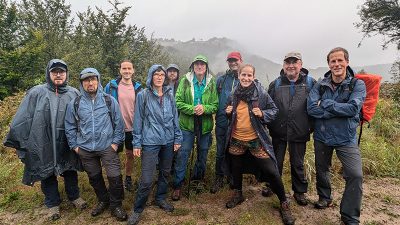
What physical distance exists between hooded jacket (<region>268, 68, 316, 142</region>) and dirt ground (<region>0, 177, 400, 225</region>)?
4.04 feet

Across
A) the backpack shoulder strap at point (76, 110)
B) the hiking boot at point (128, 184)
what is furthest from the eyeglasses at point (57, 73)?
the hiking boot at point (128, 184)

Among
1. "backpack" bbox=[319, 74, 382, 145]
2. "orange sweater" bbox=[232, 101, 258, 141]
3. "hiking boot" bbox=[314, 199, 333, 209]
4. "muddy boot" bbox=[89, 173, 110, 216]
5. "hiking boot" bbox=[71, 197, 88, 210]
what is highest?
"backpack" bbox=[319, 74, 382, 145]

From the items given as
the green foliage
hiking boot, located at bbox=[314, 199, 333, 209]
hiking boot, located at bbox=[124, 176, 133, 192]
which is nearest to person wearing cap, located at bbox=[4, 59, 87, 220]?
hiking boot, located at bbox=[124, 176, 133, 192]

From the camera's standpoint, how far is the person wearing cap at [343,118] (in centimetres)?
353

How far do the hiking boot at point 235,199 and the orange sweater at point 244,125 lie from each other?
1112 millimetres

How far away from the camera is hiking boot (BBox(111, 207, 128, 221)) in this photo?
4082 mm

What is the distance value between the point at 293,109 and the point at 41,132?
3.87 m

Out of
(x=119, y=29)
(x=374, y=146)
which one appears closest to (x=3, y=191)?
(x=119, y=29)

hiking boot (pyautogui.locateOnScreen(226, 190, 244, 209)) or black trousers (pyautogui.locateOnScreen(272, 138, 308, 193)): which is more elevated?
black trousers (pyautogui.locateOnScreen(272, 138, 308, 193))

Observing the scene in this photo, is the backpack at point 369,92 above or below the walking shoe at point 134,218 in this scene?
above

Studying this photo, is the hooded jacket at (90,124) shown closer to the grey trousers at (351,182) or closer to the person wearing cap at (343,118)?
the person wearing cap at (343,118)

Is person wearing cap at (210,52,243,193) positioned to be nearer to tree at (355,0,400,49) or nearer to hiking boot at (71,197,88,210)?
hiking boot at (71,197,88,210)

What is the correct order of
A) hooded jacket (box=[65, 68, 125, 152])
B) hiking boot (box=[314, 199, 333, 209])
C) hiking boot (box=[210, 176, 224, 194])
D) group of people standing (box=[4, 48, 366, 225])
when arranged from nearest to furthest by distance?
group of people standing (box=[4, 48, 366, 225])
hooded jacket (box=[65, 68, 125, 152])
hiking boot (box=[314, 199, 333, 209])
hiking boot (box=[210, 176, 224, 194])

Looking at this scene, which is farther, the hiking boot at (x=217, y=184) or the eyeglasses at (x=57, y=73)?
the hiking boot at (x=217, y=184)
